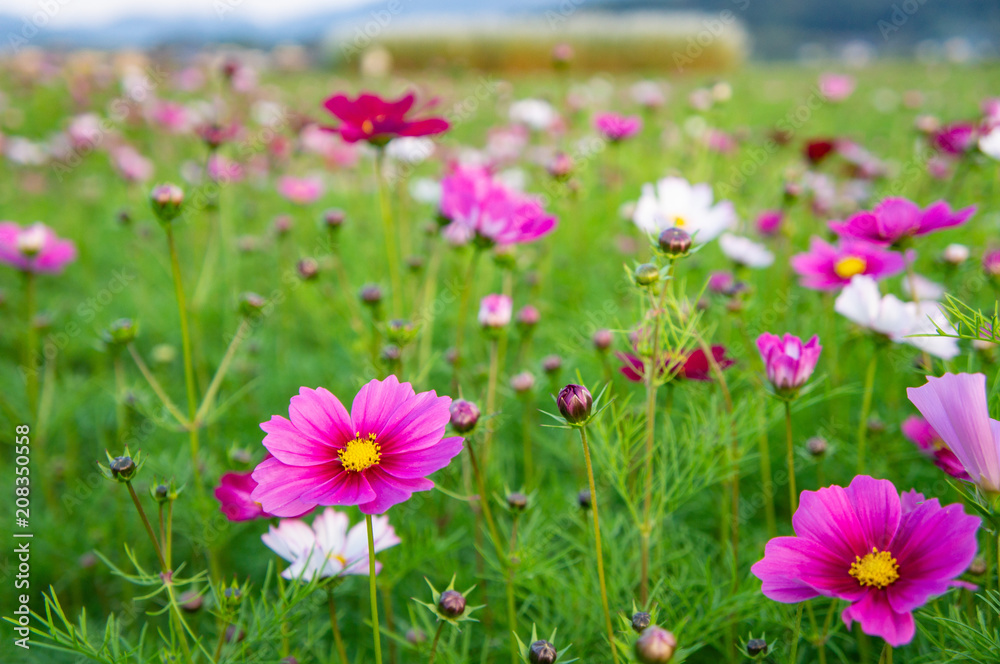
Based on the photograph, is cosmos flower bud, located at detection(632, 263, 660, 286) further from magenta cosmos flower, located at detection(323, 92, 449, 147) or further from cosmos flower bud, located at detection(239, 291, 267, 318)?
cosmos flower bud, located at detection(239, 291, 267, 318)

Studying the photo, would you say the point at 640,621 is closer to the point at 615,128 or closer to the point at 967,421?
the point at 967,421

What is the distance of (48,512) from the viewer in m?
1.04

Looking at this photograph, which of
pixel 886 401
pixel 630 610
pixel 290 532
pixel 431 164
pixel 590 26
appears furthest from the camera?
pixel 590 26

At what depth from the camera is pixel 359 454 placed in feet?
1.78

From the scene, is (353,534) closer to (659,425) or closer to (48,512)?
(659,425)

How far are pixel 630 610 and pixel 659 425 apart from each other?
12.7 inches

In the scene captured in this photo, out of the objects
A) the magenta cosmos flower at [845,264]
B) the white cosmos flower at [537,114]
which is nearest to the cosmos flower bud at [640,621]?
the magenta cosmos flower at [845,264]

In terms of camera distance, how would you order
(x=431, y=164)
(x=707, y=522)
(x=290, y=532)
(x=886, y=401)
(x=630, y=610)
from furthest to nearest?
(x=431, y=164) → (x=886, y=401) → (x=707, y=522) → (x=630, y=610) → (x=290, y=532)

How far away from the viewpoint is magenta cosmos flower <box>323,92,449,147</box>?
82cm

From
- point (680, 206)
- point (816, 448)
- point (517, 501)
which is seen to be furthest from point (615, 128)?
point (517, 501)

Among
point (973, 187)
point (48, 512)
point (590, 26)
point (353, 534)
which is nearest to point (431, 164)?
point (973, 187)

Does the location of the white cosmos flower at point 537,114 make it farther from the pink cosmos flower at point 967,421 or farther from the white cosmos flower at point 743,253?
the pink cosmos flower at point 967,421

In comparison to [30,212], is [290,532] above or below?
above

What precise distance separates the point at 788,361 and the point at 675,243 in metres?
0.14
